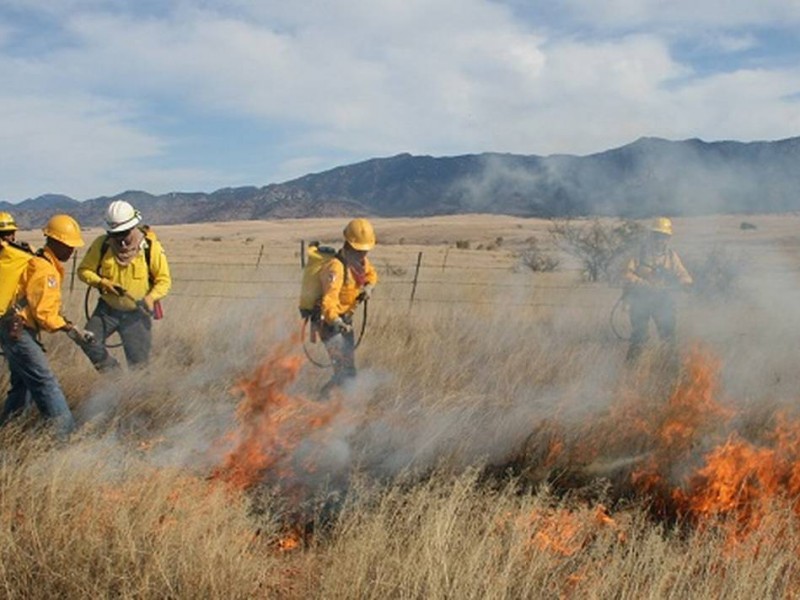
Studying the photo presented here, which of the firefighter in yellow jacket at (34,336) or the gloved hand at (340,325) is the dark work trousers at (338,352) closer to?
the gloved hand at (340,325)

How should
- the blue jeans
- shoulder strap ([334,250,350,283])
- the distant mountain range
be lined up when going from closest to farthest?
1. the blue jeans
2. shoulder strap ([334,250,350,283])
3. the distant mountain range

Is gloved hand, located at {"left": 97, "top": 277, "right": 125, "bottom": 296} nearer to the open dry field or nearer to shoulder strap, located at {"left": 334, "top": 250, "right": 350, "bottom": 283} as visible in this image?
the open dry field

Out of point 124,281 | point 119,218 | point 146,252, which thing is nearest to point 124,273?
point 124,281

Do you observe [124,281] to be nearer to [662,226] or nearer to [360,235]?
[360,235]

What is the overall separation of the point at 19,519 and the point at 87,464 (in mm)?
578

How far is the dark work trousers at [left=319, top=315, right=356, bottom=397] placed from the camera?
5668mm

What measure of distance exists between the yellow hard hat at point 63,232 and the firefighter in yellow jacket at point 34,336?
0.55 feet

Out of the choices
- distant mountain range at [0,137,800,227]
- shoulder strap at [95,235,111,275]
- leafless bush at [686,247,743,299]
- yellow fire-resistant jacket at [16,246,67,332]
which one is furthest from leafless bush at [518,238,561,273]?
yellow fire-resistant jacket at [16,246,67,332]

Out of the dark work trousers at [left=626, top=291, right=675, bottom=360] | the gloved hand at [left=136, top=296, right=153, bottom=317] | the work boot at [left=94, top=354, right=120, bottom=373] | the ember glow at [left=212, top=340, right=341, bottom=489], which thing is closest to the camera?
the ember glow at [left=212, top=340, right=341, bottom=489]

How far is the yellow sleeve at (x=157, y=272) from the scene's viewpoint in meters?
5.83

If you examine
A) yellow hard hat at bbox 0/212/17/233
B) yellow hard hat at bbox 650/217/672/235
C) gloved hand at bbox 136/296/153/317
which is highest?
yellow hard hat at bbox 0/212/17/233

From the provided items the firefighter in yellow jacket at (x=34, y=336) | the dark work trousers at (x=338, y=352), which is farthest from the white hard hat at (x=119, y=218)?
the dark work trousers at (x=338, y=352)

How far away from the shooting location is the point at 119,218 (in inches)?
219

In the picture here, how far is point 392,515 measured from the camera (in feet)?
12.5
